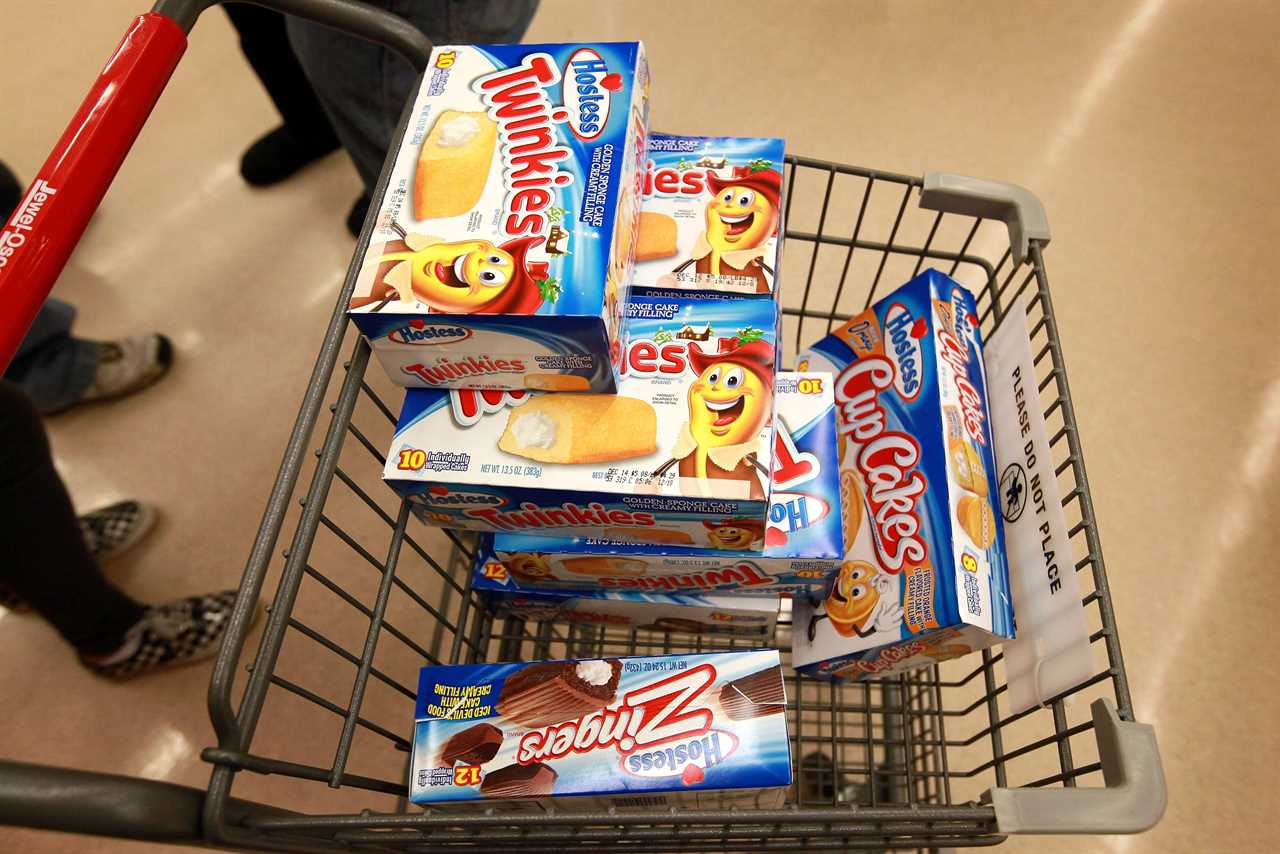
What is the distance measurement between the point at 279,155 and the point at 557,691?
5.59 ft

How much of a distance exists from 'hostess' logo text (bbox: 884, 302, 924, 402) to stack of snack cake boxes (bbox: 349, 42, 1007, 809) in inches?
1.1

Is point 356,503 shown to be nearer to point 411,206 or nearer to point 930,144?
point 411,206

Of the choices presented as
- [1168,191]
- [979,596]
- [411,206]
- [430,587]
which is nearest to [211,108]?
[430,587]

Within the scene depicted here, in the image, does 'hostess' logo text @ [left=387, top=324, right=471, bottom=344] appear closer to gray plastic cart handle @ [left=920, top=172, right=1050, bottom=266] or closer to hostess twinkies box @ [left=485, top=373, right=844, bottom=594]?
hostess twinkies box @ [left=485, top=373, right=844, bottom=594]

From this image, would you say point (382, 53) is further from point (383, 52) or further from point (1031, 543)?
point (1031, 543)

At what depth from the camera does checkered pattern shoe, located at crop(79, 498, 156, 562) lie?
57.3 inches

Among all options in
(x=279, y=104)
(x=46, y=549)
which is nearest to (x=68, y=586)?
(x=46, y=549)

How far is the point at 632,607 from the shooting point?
2.85 ft

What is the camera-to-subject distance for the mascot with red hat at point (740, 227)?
80 cm

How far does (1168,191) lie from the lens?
172 centimetres

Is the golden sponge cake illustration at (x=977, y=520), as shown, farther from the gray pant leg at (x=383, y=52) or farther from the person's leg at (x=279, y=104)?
the person's leg at (x=279, y=104)

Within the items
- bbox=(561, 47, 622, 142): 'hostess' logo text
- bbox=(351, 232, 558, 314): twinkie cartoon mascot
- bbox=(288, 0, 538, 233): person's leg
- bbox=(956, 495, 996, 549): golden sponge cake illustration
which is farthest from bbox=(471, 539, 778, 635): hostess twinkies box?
bbox=(288, 0, 538, 233): person's leg

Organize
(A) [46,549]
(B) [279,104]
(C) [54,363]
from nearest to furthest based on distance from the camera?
1. (A) [46,549]
2. (C) [54,363]
3. (B) [279,104]

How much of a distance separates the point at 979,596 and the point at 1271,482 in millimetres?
1084
